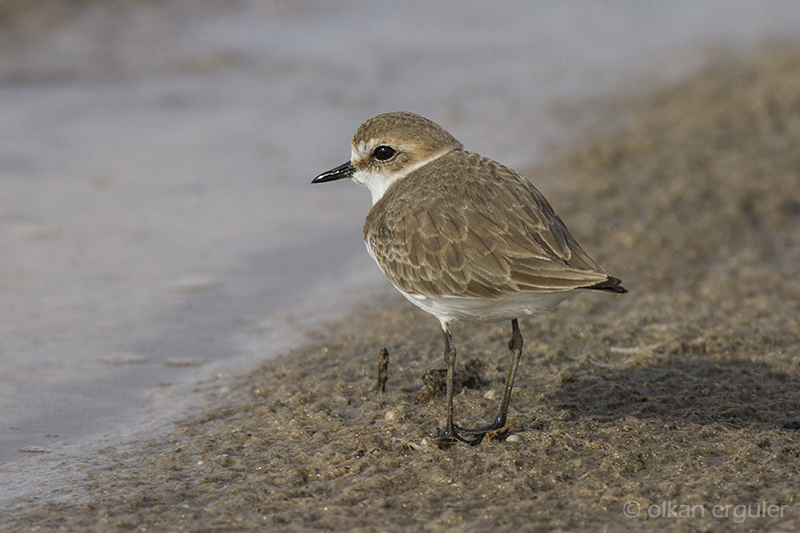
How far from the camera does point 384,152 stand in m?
4.83

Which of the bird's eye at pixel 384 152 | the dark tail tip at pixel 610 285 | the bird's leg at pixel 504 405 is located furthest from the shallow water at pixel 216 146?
the dark tail tip at pixel 610 285

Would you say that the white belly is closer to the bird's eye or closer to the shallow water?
the bird's eye

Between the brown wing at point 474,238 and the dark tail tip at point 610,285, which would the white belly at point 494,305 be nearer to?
the brown wing at point 474,238

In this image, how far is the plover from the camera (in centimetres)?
388

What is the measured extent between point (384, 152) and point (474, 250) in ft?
3.57

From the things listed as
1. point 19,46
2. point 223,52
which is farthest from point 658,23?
point 19,46

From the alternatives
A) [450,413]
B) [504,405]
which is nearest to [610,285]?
[504,405]

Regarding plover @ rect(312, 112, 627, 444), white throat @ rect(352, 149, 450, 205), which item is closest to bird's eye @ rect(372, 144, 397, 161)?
white throat @ rect(352, 149, 450, 205)

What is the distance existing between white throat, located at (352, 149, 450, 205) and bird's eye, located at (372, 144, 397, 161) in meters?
0.08

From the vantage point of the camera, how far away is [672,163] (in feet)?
26.3

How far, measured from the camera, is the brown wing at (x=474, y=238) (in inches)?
152

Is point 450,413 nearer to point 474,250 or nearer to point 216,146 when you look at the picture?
point 474,250

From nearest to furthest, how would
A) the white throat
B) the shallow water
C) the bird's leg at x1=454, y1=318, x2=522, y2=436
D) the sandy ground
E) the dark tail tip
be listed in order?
the sandy ground, the dark tail tip, the bird's leg at x1=454, y1=318, x2=522, y2=436, the white throat, the shallow water

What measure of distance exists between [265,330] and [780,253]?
3.98 m
